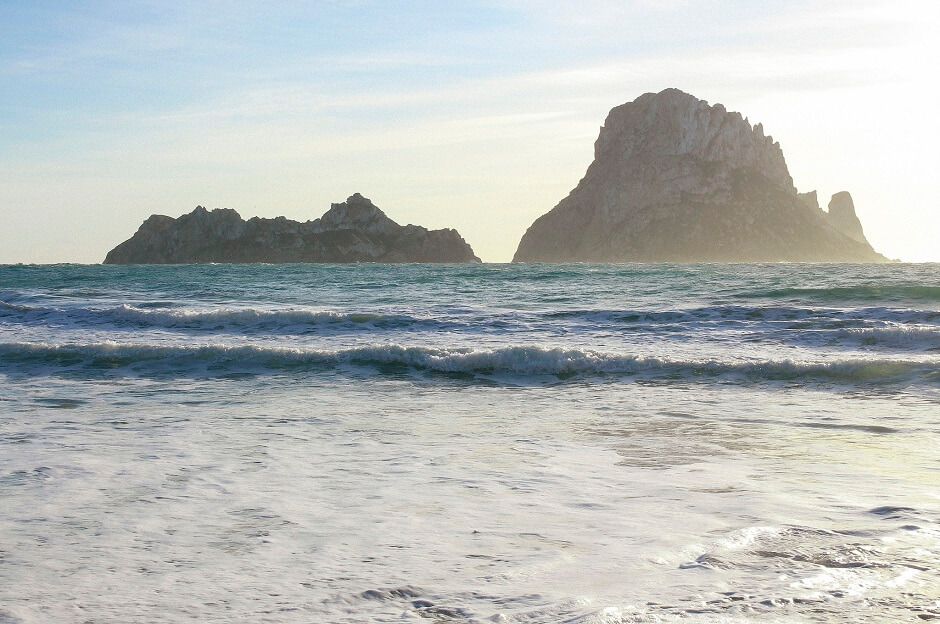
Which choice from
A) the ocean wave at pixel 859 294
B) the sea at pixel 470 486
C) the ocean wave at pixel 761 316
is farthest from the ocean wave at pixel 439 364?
the ocean wave at pixel 859 294

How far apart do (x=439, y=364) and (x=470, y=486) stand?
8.00m

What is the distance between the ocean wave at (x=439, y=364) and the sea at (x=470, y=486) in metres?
0.06

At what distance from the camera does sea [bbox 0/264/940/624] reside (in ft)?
12.5

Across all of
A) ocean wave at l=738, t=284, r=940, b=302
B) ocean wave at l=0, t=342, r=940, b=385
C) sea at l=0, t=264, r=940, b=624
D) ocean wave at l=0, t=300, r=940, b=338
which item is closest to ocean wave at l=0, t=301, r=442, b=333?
ocean wave at l=0, t=300, r=940, b=338

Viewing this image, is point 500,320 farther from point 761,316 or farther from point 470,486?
point 470,486

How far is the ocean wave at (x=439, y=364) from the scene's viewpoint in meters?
12.3

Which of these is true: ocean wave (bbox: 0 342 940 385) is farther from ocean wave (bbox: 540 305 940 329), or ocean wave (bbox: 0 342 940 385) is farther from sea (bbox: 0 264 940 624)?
ocean wave (bbox: 540 305 940 329)

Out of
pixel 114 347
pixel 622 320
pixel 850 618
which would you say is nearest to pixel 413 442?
pixel 850 618

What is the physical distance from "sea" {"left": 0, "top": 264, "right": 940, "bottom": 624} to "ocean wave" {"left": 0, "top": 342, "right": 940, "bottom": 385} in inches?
2.4

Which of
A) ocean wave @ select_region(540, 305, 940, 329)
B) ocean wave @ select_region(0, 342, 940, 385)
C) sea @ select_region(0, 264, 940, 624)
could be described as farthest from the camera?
ocean wave @ select_region(540, 305, 940, 329)

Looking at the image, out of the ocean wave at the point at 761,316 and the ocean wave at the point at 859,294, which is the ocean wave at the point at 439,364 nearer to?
the ocean wave at the point at 761,316

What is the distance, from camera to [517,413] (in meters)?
9.52

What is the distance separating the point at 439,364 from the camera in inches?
548

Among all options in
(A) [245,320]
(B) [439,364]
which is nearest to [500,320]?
(A) [245,320]
